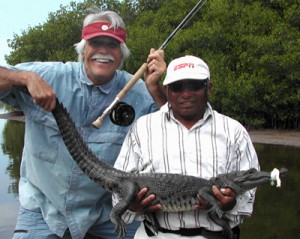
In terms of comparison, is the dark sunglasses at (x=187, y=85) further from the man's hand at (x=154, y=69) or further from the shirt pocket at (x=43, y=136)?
the shirt pocket at (x=43, y=136)

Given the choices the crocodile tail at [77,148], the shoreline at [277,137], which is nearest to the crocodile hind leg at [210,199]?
the crocodile tail at [77,148]

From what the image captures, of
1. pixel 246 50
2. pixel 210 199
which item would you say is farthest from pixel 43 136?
pixel 246 50

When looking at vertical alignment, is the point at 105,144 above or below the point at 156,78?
below

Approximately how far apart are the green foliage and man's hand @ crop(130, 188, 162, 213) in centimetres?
1862

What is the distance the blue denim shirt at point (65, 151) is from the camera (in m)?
3.67

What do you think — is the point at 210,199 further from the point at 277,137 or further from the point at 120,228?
the point at 277,137

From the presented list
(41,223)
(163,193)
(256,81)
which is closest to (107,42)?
(163,193)

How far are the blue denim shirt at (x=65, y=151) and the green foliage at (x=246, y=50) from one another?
18096 millimetres

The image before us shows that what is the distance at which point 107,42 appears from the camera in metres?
3.72

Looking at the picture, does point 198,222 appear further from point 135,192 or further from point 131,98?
point 131,98

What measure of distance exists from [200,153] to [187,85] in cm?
50

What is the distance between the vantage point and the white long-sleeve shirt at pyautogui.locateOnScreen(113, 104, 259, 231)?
10.3ft

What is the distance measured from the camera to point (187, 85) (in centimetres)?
323

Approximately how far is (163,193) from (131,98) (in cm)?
107
